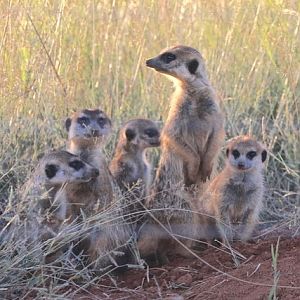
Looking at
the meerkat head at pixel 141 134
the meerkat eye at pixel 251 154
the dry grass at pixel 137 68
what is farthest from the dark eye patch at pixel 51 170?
the meerkat eye at pixel 251 154

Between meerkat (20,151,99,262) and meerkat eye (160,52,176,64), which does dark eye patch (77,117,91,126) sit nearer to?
meerkat (20,151,99,262)

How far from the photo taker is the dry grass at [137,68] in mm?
5789

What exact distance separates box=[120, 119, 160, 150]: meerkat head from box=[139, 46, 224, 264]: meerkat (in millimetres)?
236

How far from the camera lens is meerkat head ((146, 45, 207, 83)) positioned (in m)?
5.27

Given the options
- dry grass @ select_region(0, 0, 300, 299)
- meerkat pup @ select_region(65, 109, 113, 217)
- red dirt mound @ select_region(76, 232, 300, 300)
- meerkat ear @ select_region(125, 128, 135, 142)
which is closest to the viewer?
red dirt mound @ select_region(76, 232, 300, 300)

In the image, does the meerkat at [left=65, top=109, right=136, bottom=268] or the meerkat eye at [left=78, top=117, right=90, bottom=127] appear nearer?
the meerkat at [left=65, top=109, right=136, bottom=268]

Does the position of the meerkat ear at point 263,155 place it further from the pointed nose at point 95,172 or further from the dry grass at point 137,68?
the pointed nose at point 95,172

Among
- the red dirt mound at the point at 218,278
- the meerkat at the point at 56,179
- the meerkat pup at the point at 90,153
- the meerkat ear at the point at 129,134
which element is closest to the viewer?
the red dirt mound at the point at 218,278

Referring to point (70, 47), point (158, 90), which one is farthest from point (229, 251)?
point (70, 47)

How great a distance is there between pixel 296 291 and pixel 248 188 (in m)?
1.64

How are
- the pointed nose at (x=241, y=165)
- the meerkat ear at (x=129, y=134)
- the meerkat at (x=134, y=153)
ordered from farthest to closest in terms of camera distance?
the meerkat ear at (x=129, y=134), the meerkat at (x=134, y=153), the pointed nose at (x=241, y=165)

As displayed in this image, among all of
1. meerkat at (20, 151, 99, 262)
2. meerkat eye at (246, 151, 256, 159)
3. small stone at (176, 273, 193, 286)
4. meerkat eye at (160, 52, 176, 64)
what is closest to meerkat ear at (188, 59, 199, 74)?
meerkat eye at (160, 52, 176, 64)

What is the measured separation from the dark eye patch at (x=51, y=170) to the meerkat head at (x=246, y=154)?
42.5 inches

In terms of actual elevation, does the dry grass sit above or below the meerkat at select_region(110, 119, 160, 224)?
above
